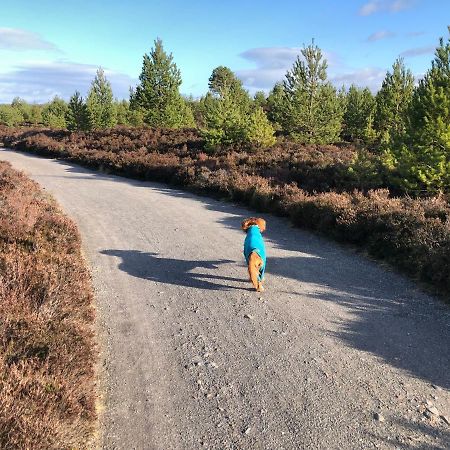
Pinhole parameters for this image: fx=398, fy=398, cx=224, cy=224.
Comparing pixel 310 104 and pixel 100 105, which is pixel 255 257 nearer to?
pixel 310 104

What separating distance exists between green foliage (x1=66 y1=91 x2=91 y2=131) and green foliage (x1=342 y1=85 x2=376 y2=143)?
28.1 m

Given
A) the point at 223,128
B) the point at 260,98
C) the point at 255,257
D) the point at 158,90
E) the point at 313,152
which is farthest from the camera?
the point at 260,98

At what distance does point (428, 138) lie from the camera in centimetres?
1295

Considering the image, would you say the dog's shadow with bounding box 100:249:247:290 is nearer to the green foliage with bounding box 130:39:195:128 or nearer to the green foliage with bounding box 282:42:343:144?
the green foliage with bounding box 282:42:343:144

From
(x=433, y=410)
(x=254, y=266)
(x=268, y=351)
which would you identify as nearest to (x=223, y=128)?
(x=254, y=266)

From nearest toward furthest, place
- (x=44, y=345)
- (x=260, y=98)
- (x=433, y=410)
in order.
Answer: (x=433, y=410) < (x=44, y=345) < (x=260, y=98)

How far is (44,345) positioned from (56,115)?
238ft

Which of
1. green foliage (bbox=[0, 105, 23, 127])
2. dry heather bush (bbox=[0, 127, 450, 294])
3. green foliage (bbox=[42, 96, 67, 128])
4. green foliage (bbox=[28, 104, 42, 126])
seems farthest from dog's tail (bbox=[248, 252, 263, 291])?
green foliage (bbox=[28, 104, 42, 126])

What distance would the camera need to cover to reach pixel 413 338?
5.91 meters

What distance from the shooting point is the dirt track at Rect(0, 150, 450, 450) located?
13.9 feet

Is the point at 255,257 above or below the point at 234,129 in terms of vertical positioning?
below

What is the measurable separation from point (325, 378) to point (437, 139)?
10653 mm

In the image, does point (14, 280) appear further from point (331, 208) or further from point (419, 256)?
point (331, 208)

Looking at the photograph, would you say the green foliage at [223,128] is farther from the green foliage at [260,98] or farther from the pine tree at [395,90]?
the green foliage at [260,98]
